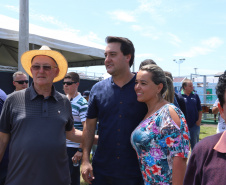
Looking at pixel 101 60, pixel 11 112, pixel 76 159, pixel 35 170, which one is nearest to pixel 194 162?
pixel 35 170

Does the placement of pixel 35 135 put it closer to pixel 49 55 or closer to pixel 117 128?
pixel 117 128

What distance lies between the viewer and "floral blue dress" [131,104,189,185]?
68.6 inches

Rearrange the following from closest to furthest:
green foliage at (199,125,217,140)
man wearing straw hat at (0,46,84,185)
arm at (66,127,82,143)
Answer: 1. man wearing straw hat at (0,46,84,185)
2. arm at (66,127,82,143)
3. green foliage at (199,125,217,140)

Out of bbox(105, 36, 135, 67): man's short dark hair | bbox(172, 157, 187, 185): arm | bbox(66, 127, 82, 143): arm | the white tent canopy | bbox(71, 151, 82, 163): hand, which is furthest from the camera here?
the white tent canopy

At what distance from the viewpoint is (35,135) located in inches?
74.3

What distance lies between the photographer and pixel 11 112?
192cm

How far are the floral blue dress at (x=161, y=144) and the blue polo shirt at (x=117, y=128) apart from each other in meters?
0.23

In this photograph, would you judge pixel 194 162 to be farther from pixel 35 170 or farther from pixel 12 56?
pixel 12 56

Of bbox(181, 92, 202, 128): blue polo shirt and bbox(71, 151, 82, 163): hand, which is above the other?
bbox(181, 92, 202, 128): blue polo shirt

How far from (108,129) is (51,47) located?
483cm

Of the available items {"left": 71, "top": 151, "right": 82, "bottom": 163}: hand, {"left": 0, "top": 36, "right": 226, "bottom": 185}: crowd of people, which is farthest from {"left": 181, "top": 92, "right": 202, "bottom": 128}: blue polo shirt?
{"left": 0, "top": 36, "right": 226, "bottom": 185}: crowd of people

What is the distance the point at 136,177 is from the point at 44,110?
1.02 meters

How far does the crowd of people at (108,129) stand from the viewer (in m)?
1.80

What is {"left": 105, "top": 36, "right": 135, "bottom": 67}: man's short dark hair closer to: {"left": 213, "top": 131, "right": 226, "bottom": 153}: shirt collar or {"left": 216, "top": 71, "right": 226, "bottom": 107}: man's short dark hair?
{"left": 216, "top": 71, "right": 226, "bottom": 107}: man's short dark hair
